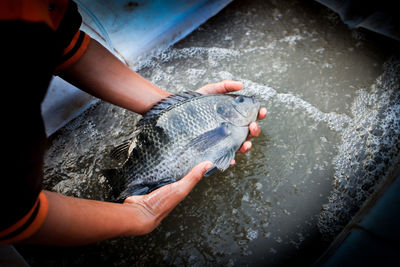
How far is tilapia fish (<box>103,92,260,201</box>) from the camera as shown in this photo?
145cm

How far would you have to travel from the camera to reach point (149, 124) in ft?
5.05

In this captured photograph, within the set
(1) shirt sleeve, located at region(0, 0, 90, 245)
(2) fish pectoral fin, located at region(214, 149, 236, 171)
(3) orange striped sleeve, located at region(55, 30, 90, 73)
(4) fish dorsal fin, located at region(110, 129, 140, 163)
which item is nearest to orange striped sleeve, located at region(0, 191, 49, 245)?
(1) shirt sleeve, located at region(0, 0, 90, 245)

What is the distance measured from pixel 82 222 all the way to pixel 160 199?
16.5 inches

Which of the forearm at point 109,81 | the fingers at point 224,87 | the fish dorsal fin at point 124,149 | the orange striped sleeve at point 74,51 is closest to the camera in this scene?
the orange striped sleeve at point 74,51

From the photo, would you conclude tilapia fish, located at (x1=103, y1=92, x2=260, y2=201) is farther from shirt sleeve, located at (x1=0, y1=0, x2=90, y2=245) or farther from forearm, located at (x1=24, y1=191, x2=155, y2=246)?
shirt sleeve, located at (x1=0, y1=0, x2=90, y2=245)

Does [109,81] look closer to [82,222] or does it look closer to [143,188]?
[143,188]

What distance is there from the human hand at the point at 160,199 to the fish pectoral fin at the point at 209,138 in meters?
0.14

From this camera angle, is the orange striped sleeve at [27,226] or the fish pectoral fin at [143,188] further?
the fish pectoral fin at [143,188]

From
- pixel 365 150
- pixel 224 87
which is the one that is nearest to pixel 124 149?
pixel 224 87

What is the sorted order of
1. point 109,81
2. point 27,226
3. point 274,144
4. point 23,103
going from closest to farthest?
1. point 23,103
2. point 27,226
3. point 109,81
4. point 274,144

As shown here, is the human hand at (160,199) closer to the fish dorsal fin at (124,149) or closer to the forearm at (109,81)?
the fish dorsal fin at (124,149)

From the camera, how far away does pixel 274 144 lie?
1.81 m

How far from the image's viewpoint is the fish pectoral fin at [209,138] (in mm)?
1474

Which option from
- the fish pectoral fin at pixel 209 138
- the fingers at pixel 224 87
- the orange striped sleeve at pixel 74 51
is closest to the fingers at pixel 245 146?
the fish pectoral fin at pixel 209 138
